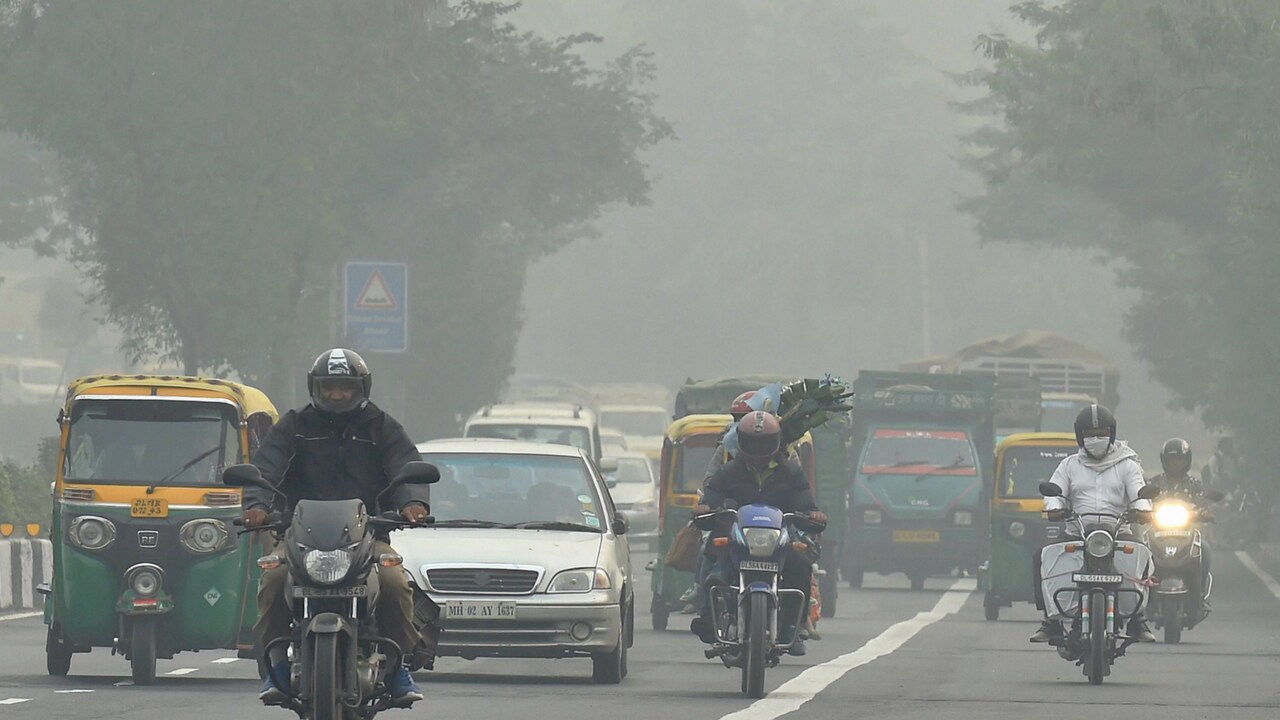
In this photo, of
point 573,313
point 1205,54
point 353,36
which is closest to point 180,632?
point 1205,54

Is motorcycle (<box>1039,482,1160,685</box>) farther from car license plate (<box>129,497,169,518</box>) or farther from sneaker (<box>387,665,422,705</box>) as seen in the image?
sneaker (<box>387,665,422,705</box>)

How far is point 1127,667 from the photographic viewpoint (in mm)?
20312

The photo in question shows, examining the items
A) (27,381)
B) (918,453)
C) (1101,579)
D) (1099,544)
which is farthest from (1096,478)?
(27,381)

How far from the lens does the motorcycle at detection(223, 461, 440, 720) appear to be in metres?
11.1

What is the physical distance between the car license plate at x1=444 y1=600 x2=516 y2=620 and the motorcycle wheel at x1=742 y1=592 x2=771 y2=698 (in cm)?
151

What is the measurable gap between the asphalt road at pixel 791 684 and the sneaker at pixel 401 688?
3.00 meters

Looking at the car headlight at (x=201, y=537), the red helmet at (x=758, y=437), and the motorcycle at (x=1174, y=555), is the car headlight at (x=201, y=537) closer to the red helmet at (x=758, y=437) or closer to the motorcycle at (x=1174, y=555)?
the red helmet at (x=758, y=437)

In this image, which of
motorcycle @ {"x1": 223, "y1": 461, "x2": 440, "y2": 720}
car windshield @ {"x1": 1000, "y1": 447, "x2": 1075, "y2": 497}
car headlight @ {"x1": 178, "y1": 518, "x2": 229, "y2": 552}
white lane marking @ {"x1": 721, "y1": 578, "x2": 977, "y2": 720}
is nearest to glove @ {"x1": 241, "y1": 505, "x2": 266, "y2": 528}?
motorcycle @ {"x1": 223, "y1": 461, "x2": 440, "y2": 720}

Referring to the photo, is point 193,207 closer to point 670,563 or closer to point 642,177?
point 642,177

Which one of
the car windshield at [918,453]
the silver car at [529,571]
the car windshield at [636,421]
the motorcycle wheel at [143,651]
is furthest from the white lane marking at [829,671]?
the car windshield at [636,421]

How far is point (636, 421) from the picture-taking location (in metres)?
68.2

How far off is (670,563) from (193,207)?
70.8 feet

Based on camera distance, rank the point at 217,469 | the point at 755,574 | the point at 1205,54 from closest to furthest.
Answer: the point at 755,574
the point at 217,469
the point at 1205,54

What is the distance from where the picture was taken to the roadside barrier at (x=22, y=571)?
25.8 m
